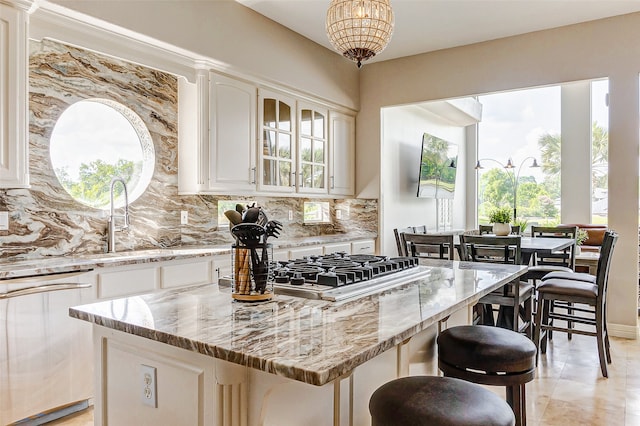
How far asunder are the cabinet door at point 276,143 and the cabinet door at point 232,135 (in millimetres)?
126

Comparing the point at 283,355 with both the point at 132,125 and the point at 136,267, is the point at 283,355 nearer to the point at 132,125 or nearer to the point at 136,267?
the point at 136,267

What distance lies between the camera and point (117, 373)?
1409mm

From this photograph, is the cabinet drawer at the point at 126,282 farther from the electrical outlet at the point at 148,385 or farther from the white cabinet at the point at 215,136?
the electrical outlet at the point at 148,385

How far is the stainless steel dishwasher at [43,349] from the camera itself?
7.42 ft

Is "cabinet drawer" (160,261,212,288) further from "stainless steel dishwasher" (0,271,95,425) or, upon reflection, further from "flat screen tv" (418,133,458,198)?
"flat screen tv" (418,133,458,198)

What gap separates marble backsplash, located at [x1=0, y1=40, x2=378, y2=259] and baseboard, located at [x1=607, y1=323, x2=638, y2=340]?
372 cm

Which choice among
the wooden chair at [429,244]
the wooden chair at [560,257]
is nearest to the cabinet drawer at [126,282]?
the wooden chair at [429,244]

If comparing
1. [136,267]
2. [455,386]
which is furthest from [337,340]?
[136,267]

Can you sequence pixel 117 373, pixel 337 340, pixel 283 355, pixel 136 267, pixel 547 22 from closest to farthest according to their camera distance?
pixel 283 355, pixel 337 340, pixel 117 373, pixel 136 267, pixel 547 22

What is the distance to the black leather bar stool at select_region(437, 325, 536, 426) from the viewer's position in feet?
5.25

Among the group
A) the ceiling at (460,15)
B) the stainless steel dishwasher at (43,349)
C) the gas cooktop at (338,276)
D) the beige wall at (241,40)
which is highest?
the ceiling at (460,15)

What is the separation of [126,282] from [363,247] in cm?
293

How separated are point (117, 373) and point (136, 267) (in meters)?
1.52

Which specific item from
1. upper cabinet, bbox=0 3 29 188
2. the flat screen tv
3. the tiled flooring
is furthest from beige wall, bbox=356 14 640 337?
upper cabinet, bbox=0 3 29 188
